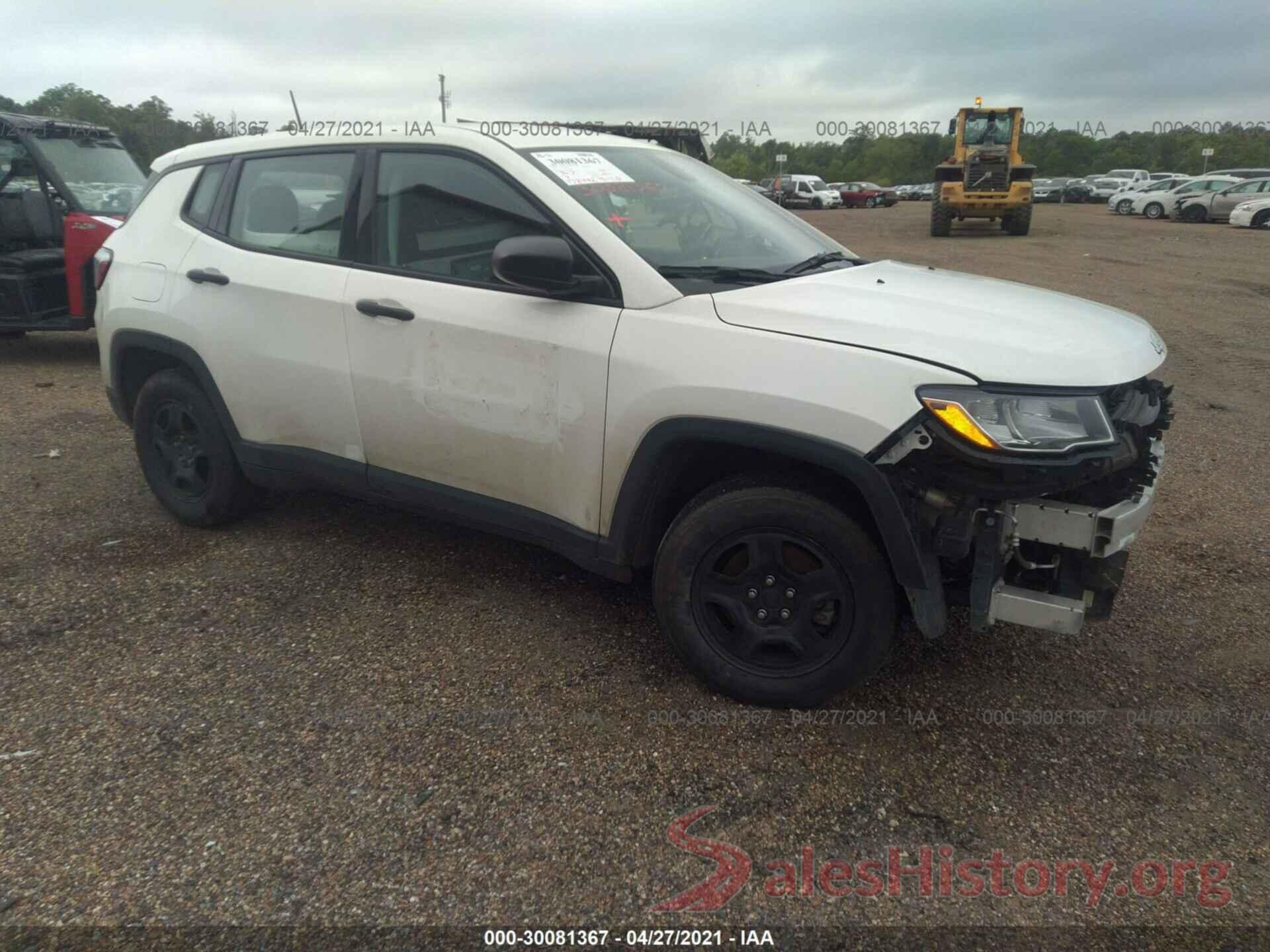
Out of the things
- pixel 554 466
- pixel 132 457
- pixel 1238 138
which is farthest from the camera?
pixel 1238 138

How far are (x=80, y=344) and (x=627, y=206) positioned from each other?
8.30m

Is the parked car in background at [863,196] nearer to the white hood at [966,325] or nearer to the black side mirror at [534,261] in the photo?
the white hood at [966,325]

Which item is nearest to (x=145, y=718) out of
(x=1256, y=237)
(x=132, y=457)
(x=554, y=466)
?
(x=554, y=466)

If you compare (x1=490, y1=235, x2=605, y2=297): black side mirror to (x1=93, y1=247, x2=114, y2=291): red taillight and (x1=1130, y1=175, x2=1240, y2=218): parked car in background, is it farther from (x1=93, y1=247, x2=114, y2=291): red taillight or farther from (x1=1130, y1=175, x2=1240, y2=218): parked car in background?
(x1=1130, y1=175, x2=1240, y2=218): parked car in background

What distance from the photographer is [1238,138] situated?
73.1 metres

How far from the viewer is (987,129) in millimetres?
23438


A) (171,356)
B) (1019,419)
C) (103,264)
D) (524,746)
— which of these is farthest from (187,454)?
(1019,419)

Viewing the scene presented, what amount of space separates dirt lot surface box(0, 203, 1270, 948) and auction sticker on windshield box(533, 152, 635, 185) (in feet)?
5.20

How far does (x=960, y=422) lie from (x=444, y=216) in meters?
1.97

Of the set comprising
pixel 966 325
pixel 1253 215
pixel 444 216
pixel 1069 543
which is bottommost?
pixel 1069 543

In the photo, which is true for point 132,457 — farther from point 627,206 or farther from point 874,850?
point 874,850

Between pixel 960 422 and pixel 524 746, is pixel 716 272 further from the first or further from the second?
pixel 524 746

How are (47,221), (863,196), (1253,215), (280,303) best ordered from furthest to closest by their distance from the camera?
(863,196)
(1253,215)
(47,221)
(280,303)

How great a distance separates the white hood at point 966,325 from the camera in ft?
8.04
